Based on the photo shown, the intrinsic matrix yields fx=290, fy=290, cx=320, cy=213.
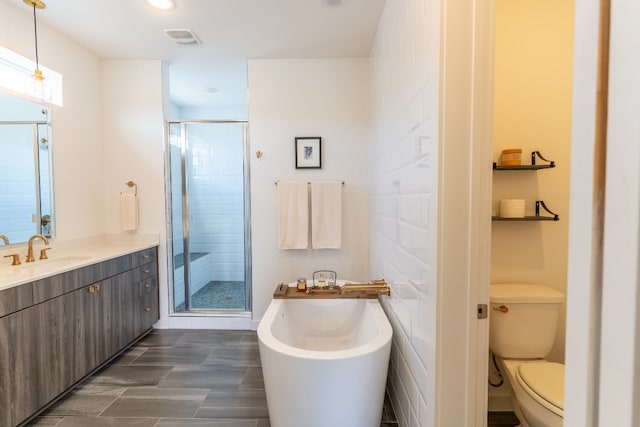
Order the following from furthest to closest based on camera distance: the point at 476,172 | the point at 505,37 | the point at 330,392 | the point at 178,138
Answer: the point at 178,138 → the point at 505,37 → the point at 330,392 → the point at 476,172

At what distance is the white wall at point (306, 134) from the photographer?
9.23 ft

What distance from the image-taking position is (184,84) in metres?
3.45

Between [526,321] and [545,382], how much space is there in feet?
1.09

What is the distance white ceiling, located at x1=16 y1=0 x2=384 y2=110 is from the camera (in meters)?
2.05

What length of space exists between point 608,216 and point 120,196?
3409mm

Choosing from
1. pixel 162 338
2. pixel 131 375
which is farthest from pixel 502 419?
pixel 162 338

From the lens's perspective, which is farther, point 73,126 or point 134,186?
point 134,186

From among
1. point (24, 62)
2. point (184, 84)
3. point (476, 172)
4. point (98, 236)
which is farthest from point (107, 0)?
point (476, 172)

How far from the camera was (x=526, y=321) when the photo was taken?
163 cm

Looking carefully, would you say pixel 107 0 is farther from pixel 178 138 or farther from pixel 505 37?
pixel 505 37

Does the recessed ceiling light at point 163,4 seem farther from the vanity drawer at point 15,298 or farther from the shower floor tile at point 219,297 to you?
the shower floor tile at point 219,297

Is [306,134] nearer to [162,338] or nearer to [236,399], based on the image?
[236,399]

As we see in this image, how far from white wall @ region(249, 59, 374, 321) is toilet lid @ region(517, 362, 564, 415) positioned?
4.97 feet

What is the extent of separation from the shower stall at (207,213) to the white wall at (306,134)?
0.72ft
